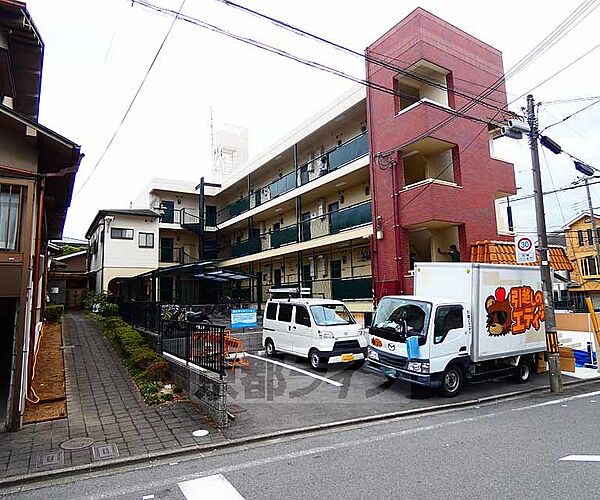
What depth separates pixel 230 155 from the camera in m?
33.6

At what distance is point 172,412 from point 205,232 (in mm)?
23085

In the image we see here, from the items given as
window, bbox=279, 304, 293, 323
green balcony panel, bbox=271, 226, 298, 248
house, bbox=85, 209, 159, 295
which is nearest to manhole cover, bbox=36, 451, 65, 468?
window, bbox=279, 304, 293, 323

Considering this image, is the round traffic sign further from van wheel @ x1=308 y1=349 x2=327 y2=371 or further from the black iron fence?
the black iron fence

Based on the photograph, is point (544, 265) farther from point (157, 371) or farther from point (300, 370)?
point (157, 371)

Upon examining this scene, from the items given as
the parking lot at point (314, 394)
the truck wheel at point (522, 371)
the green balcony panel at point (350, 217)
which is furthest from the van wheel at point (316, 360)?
the green balcony panel at point (350, 217)

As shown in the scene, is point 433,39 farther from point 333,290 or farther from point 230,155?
point 230,155

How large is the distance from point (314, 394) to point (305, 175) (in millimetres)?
13221

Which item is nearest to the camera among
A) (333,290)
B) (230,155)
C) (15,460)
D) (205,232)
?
(15,460)

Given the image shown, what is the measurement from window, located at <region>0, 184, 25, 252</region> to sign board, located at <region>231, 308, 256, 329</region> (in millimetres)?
8803

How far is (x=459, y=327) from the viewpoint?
891 centimetres

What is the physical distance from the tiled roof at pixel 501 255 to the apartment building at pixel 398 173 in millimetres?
1490

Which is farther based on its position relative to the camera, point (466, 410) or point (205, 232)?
point (205, 232)

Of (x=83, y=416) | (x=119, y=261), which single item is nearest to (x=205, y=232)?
(x=119, y=261)

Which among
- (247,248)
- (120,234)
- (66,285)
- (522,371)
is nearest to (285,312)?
(522,371)
